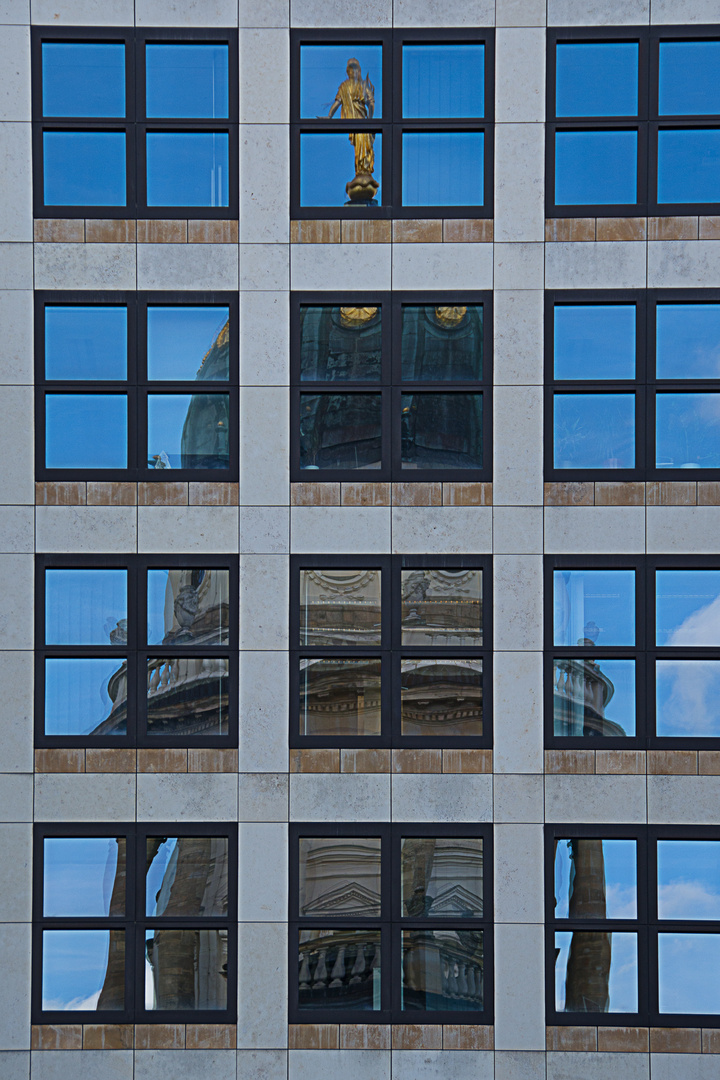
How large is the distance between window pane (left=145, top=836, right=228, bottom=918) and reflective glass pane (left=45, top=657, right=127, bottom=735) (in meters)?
1.53

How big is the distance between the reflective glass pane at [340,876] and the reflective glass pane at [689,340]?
7055 mm

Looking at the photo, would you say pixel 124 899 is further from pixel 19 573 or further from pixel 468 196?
pixel 468 196

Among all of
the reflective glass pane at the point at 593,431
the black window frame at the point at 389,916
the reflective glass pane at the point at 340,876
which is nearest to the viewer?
the black window frame at the point at 389,916

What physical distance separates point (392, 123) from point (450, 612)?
6.19 m

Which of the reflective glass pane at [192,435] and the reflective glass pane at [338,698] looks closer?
the reflective glass pane at [338,698]

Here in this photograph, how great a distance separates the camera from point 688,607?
9.32 m

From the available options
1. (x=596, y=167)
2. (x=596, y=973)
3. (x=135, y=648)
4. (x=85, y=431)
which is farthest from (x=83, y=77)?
(x=596, y=973)

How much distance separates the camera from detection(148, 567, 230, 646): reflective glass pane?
9.30 m

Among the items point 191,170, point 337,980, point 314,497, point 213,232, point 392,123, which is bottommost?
point 337,980

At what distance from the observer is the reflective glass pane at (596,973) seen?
9.10 m

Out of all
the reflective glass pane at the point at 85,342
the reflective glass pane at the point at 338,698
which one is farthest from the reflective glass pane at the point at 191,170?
the reflective glass pane at the point at 338,698

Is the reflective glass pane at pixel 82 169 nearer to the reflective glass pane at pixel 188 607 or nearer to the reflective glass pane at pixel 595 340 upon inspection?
the reflective glass pane at pixel 188 607

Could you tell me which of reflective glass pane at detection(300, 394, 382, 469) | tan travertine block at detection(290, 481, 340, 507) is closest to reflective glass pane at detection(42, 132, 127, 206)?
reflective glass pane at detection(300, 394, 382, 469)

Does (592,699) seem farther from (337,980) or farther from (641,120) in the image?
(641,120)
